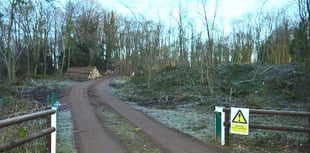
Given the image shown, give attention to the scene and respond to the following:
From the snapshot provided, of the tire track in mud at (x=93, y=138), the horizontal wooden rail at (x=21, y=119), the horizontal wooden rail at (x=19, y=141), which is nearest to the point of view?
the horizontal wooden rail at (x=21, y=119)

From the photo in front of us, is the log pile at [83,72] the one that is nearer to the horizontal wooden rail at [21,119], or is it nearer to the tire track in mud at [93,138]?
the tire track in mud at [93,138]

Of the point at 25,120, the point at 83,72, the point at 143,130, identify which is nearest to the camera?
the point at 25,120

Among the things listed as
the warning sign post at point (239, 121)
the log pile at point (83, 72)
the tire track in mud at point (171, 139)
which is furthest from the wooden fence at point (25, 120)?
the log pile at point (83, 72)

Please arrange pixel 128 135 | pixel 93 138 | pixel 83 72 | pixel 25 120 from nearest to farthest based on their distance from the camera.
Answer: pixel 25 120, pixel 93 138, pixel 128 135, pixel 83 72

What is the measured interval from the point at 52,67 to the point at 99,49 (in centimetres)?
835

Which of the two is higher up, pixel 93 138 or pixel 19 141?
pixel 19 141

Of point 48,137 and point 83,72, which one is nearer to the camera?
point 48,137

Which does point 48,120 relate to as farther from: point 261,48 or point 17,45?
point 17,45

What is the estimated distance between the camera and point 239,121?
26.1 feet

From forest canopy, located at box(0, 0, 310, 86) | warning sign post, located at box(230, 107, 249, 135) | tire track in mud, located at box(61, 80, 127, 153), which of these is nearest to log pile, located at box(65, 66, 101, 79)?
forest canopy, located at box(0, 0, 310, 86)

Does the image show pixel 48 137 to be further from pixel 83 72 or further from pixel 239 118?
pixel 83 72

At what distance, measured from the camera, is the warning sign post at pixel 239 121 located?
25.7 feet

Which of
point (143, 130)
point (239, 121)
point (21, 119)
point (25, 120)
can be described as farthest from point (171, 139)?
point (21, 119)

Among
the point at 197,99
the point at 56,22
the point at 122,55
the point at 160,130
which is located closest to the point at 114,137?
the point at 160,130
